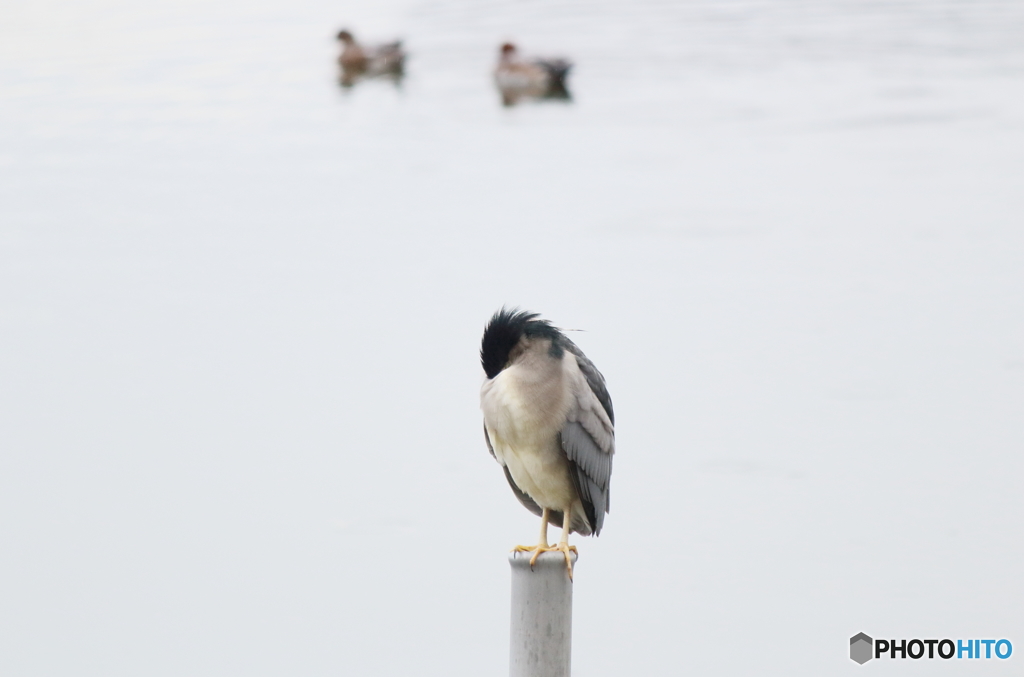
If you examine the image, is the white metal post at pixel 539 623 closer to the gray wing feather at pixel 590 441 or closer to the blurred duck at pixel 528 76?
the gray wing feather at pixel 590 441

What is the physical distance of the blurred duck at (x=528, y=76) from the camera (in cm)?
1678

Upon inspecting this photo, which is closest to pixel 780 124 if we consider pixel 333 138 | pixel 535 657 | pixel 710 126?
pixel 710 126

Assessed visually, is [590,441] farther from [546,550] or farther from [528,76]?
[528,76]

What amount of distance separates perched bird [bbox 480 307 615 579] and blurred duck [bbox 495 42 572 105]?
42.7 ft

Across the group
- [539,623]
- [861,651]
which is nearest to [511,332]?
[539,623]

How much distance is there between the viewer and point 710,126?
14.3m

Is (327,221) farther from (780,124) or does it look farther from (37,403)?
(780,124)

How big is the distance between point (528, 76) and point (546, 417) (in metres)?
13.6

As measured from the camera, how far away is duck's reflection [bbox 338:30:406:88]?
62.8ft

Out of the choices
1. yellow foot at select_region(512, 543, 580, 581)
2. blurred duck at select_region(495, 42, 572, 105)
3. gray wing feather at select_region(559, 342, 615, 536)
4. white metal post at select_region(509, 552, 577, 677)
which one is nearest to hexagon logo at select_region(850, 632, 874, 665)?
gray wing feather at select_region(559, 342, 615, 536)

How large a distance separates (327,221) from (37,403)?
385 centimetres

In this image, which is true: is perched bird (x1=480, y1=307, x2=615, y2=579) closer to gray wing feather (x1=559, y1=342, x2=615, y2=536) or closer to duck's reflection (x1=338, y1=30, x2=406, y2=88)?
gray wing feather (x1=559, y1=342, x2=615, y2=536)

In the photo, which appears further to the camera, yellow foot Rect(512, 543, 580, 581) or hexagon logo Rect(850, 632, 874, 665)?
hexagon logo Rect(850, 632, 874, 665)

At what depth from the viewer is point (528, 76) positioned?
55.5 ft
